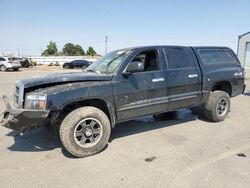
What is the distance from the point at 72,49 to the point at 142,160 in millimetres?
94977

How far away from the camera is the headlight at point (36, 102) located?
3.65m

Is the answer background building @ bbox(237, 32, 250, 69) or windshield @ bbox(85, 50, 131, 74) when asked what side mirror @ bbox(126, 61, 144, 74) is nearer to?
windshield @ bbox(85, 50, 131, 74)

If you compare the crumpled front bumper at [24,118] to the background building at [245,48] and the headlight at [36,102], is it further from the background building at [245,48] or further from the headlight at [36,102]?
the background building at [245,48]

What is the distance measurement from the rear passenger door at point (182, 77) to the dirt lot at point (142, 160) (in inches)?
26.7

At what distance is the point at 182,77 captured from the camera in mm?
5137

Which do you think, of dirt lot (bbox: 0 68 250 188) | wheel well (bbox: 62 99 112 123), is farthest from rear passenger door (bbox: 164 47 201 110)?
wheel well (bbox: 62 99 112 123)

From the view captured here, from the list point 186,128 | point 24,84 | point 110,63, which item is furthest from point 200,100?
point 24,84

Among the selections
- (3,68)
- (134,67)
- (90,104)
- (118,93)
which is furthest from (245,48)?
(3,68)

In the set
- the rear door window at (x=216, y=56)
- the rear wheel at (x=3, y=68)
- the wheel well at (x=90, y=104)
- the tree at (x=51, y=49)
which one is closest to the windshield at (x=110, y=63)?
the wheel well at (x=90, y=104)

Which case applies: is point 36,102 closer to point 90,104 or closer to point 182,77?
point 90,104

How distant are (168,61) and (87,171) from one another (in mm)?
2771

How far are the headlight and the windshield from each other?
4.52 ft

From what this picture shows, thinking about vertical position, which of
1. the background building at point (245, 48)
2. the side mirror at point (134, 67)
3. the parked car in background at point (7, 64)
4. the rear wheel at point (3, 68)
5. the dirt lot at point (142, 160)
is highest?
the background building at point (245, 48)

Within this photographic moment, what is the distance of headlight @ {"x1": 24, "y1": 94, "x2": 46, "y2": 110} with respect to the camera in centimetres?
365
